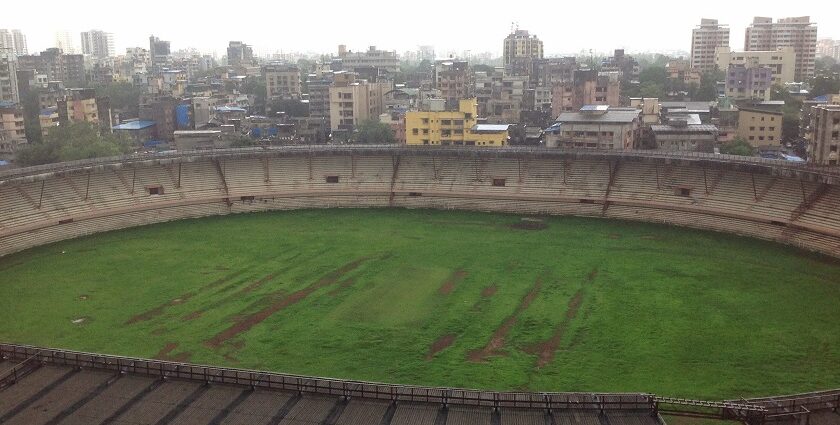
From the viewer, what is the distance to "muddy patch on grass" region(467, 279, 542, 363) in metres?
21.1

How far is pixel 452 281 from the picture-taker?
28.4 metres

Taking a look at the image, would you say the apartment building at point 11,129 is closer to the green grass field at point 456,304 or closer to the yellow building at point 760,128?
the green grass field at point 456,304

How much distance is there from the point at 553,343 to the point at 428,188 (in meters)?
22.0

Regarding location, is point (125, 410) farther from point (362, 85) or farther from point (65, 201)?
point (362, 85)

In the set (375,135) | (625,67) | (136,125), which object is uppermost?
(625,67)

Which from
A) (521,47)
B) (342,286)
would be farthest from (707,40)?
(342,286)


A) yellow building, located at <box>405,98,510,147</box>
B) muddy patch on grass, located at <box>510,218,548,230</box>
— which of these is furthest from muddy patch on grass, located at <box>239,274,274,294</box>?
yellow building, located at <box>405,98,510,147</box>

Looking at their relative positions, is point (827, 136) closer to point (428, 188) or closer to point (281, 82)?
point (428, 188)

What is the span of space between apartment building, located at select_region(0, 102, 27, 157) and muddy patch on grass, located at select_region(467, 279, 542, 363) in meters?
56.7

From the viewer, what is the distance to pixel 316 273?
29.7 m

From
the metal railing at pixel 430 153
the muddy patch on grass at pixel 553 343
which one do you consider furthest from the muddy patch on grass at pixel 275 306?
the metal railing at pixel 430 153

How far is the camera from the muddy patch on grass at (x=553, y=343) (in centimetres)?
2095

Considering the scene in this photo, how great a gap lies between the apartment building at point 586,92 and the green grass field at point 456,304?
1601 inches

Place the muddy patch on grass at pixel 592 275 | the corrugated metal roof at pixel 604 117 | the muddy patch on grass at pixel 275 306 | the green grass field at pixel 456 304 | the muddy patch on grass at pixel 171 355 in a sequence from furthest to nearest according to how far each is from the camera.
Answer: the corrugated metal roof at pixel 604 117, the muddy patch on grass at pixel 592 275, the muddy patch on grass at pixel 275 306, the muddy patch on grass at pixel 171 355, the green grass field at pixel 456 304
